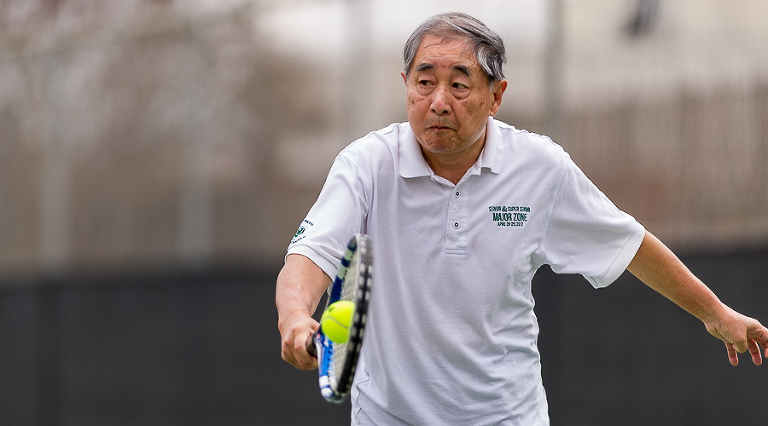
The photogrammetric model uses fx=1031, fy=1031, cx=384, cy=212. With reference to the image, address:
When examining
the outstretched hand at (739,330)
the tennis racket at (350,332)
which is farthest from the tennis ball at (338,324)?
the outstretched hand at (739,330)

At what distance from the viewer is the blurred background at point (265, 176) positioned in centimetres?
636

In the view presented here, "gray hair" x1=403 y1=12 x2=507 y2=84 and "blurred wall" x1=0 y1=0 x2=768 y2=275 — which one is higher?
"gray hair" x1=403 y1=12 x2=507 y2=84

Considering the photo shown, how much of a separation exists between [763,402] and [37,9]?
29.9ft

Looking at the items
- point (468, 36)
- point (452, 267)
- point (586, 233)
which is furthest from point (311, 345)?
point (586, 233)

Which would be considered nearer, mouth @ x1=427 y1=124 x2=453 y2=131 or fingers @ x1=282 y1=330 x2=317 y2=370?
fingers @ x1=282 y1=330 x2=317 y2=370

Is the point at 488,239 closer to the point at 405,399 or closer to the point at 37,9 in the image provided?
the point at 405,399

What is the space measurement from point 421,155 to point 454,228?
284 millimetres

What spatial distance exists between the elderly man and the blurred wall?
286cm

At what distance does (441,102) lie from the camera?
3.40 metres

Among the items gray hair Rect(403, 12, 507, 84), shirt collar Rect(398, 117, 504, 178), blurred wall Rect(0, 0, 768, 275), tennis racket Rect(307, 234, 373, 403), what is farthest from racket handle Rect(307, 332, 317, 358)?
blurred wall Rect(0, 0, 768, 275)

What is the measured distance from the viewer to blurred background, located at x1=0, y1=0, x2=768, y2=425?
6359 millimetres

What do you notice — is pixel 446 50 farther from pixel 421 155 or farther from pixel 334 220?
pixel 334 220

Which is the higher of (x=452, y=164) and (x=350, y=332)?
(x=452, y=164)

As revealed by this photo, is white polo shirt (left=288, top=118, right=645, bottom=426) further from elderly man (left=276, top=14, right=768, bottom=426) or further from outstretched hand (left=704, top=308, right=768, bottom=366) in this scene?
outstretched hand (left=704, top=308, right=768, bottom=366)
